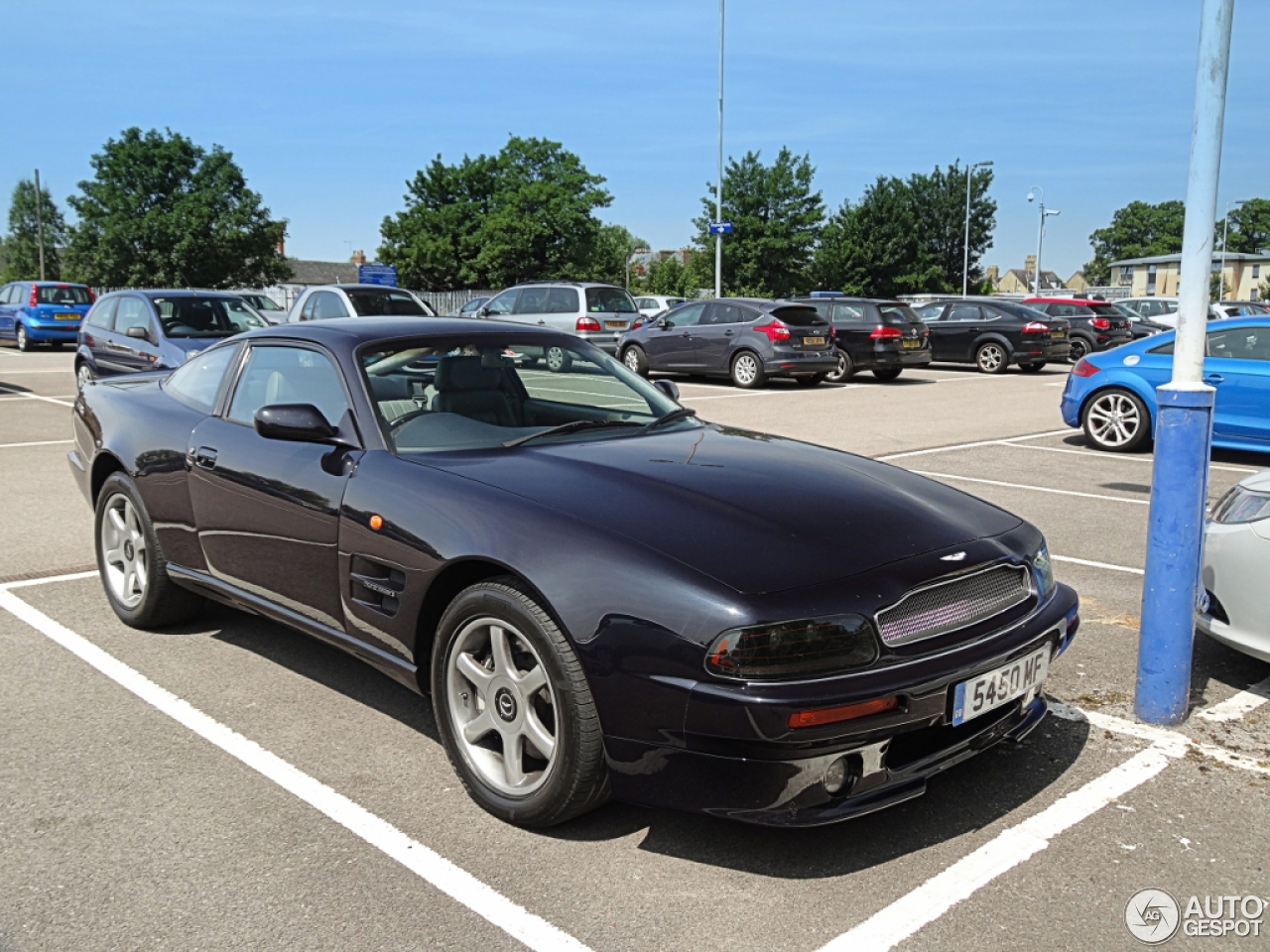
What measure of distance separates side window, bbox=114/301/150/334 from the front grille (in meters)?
12.0

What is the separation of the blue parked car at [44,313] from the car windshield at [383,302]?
15151 millimetres

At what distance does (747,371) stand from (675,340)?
1.70 metres

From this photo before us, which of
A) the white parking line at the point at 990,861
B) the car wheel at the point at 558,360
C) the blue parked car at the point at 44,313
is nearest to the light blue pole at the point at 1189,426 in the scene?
the white parking line at the point at 990,861

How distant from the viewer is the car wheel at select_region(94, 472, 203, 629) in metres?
4.98

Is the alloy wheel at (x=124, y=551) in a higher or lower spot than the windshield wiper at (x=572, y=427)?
lower

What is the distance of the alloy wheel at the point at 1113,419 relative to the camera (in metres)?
11.7

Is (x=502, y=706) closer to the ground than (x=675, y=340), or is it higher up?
closer to the ground

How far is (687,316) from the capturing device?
20.8 metres

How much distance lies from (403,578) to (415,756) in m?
0.68

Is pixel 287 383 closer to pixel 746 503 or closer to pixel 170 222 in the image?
pixel 746 503

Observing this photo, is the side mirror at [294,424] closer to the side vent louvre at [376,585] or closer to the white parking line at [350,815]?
the side vent louvre at [376,585]

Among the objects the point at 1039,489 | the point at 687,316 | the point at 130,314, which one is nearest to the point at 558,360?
the point at 1039,489

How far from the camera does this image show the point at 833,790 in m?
2.91

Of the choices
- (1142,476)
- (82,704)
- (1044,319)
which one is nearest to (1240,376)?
(1142,476)
